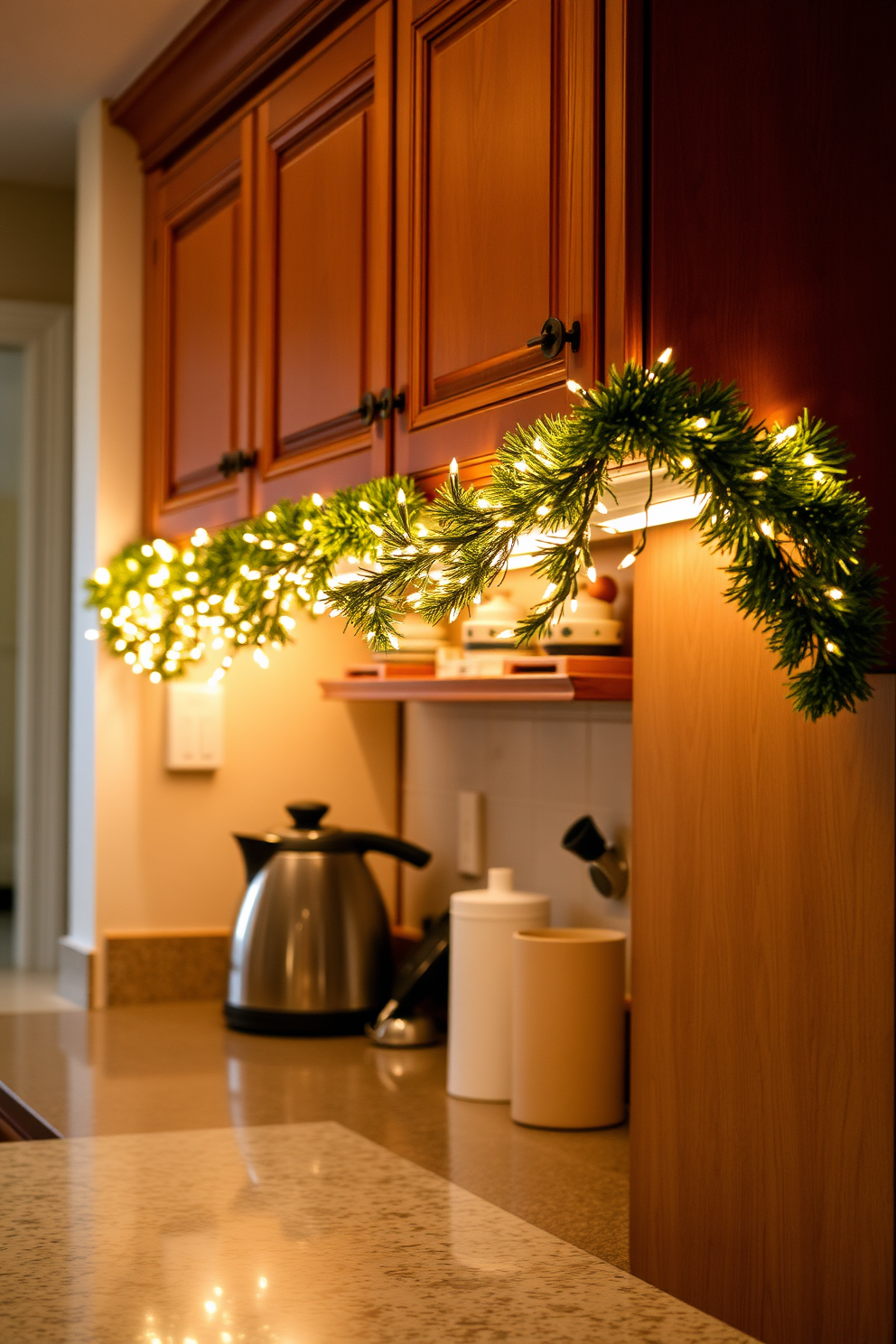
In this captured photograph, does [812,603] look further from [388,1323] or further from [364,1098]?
[364,1098]

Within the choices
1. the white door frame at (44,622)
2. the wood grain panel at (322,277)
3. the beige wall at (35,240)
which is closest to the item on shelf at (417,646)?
the wood grain panel at (322,277)

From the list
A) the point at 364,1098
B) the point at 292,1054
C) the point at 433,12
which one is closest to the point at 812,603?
the point at 433,12

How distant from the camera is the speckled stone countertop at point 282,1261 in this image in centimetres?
88

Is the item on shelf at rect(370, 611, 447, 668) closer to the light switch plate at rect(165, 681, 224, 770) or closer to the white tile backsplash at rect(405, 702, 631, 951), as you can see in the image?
the white tile backsplash at rect(405, 702, 631, 951)

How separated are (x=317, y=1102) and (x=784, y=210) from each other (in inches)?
43.0

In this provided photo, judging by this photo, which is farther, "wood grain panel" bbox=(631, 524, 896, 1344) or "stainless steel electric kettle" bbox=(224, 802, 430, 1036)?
"stainless steel electric kettle" bbox=(224, 802, 430, 1036)

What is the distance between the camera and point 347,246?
1736 millimetres

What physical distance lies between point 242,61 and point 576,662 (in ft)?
3.09

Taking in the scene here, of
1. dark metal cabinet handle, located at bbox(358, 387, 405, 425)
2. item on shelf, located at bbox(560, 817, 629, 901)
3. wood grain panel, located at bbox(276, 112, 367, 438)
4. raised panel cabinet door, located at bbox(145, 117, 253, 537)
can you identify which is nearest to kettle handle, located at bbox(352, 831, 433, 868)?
item on shelf, located at bbox(560, 817, 629, 901)

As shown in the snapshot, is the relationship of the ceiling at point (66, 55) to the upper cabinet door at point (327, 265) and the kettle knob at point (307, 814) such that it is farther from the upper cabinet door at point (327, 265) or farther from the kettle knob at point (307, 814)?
the kettle knob at point (307, 814)

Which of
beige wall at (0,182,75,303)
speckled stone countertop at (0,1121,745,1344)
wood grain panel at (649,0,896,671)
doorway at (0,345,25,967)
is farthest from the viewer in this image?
doorway at (0,345,25,967)

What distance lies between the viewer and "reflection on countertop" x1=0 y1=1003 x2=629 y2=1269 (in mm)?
1440

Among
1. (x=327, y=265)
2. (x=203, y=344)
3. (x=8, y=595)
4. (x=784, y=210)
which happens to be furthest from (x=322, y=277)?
(x=8, y=595)

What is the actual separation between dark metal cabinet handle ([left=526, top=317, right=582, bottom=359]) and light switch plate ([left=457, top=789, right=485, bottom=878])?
3.49 feet
